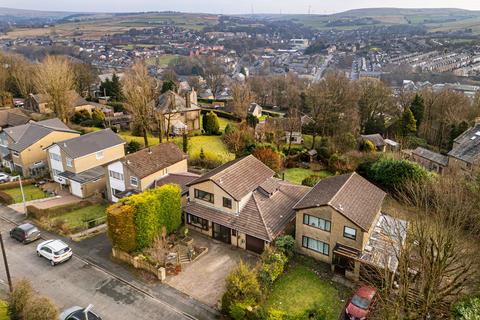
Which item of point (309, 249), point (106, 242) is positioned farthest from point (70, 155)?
point (309, 249)

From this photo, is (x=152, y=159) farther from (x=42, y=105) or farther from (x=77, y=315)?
(x=42, y=105)

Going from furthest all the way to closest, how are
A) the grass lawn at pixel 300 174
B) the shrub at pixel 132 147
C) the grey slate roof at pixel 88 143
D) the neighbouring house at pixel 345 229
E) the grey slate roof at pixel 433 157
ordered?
the shrub at pixel 132 147, the grey slate roof at pixel 433 157, the grass lawn at pixel 300 174, the grey slate roof at pixel 88 143, the neighbouring house at pixel 345 229

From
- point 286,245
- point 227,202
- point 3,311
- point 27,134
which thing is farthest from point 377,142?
point 3,311

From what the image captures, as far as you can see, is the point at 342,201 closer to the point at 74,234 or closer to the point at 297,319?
the point at 297,319

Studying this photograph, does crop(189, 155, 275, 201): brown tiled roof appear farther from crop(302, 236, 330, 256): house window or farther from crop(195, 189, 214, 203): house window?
crop(302, 236, 330, 256): house window

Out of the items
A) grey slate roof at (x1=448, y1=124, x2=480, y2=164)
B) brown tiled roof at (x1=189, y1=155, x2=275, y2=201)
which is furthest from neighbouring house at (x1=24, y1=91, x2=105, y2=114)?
grey slate roof at (x1=448, y1=124, x2=480, y2=164)

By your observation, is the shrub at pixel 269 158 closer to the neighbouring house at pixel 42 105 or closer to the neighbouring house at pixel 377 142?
the neighbouring house at pixel 377 142

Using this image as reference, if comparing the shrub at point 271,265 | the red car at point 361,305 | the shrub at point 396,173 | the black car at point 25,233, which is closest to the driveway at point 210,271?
the shrub at point 271,265
